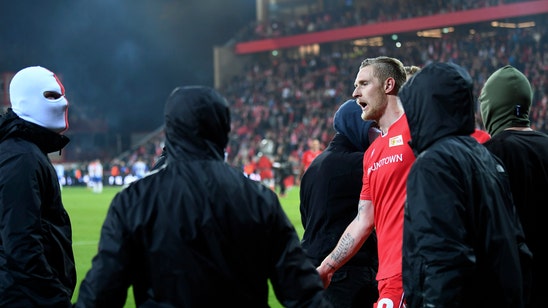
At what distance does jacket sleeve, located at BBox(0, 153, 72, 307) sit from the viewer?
12.8 ft

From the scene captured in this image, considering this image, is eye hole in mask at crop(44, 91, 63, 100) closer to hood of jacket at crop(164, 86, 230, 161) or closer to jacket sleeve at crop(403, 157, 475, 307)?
hood of jacket at crop(164, 86, 230, 161)

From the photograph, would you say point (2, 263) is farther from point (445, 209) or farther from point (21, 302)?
point (445, 209)

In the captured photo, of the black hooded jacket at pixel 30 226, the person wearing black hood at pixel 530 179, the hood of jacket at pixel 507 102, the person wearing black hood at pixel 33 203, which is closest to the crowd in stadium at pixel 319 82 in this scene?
the person wearing black hood at pixel 33 203

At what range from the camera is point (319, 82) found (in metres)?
48.4

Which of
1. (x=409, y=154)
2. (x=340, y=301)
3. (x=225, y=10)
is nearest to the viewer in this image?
(x=409, y=154)

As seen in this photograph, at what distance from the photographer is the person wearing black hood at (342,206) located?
4973mm

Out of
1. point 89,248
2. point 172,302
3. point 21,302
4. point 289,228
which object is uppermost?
point 289,228

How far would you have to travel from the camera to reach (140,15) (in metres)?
57.3

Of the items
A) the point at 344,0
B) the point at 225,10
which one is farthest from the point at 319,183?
the point at 225,10

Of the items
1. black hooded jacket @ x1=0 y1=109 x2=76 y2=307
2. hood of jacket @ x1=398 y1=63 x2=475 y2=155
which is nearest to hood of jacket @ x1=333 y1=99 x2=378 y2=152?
hood of jacket @ x1=398 y1=63 x2=475 y2=155

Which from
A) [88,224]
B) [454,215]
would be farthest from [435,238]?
[88,224]

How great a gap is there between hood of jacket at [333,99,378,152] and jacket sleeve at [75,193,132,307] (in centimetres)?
243

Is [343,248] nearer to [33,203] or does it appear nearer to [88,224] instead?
[33,203]

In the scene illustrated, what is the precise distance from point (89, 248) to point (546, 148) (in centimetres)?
1157
